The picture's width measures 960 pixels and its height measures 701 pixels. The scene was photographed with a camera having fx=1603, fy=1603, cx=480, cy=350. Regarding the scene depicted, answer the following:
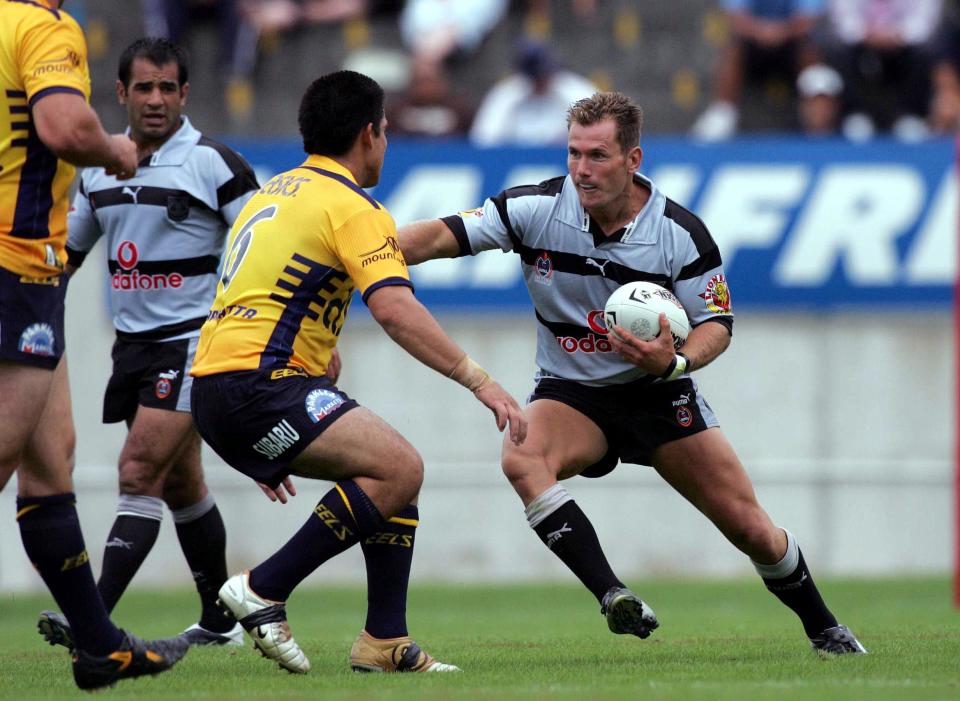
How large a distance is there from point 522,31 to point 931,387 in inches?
212

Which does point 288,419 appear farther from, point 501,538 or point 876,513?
point 876,513

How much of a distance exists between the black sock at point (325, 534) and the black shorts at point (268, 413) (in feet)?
0.75

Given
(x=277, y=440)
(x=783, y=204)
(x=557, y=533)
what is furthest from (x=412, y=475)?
(x=783, y=204)

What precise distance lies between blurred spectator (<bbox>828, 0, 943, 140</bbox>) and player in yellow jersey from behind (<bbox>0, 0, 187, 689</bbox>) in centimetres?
987

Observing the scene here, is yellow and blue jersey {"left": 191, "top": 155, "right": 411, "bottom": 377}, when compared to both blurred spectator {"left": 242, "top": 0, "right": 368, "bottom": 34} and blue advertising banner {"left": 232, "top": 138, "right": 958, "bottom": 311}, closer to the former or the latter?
blue advertising banner {"left": 232, "top": 138, "right": 958, "bottom": 311}

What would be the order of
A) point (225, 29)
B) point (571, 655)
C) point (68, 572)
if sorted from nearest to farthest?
point (68, 572), point (571, 655), point (225, 29)

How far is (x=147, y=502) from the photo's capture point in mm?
7668

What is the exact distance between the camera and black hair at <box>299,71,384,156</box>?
6.26m

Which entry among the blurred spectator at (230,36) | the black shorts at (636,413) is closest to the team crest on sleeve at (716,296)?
the black shorts at (636,413)

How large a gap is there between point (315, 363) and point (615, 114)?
1741mm

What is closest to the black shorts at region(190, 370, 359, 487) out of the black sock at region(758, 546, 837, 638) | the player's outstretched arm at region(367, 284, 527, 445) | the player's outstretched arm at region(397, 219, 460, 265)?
the player's outstretched arm at region(367, 284, 527, 445)

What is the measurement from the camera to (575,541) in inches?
259

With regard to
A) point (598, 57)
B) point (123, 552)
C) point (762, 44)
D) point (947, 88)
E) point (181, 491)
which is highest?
point (762, 44)

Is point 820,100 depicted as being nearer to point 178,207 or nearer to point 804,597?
point 178,207
